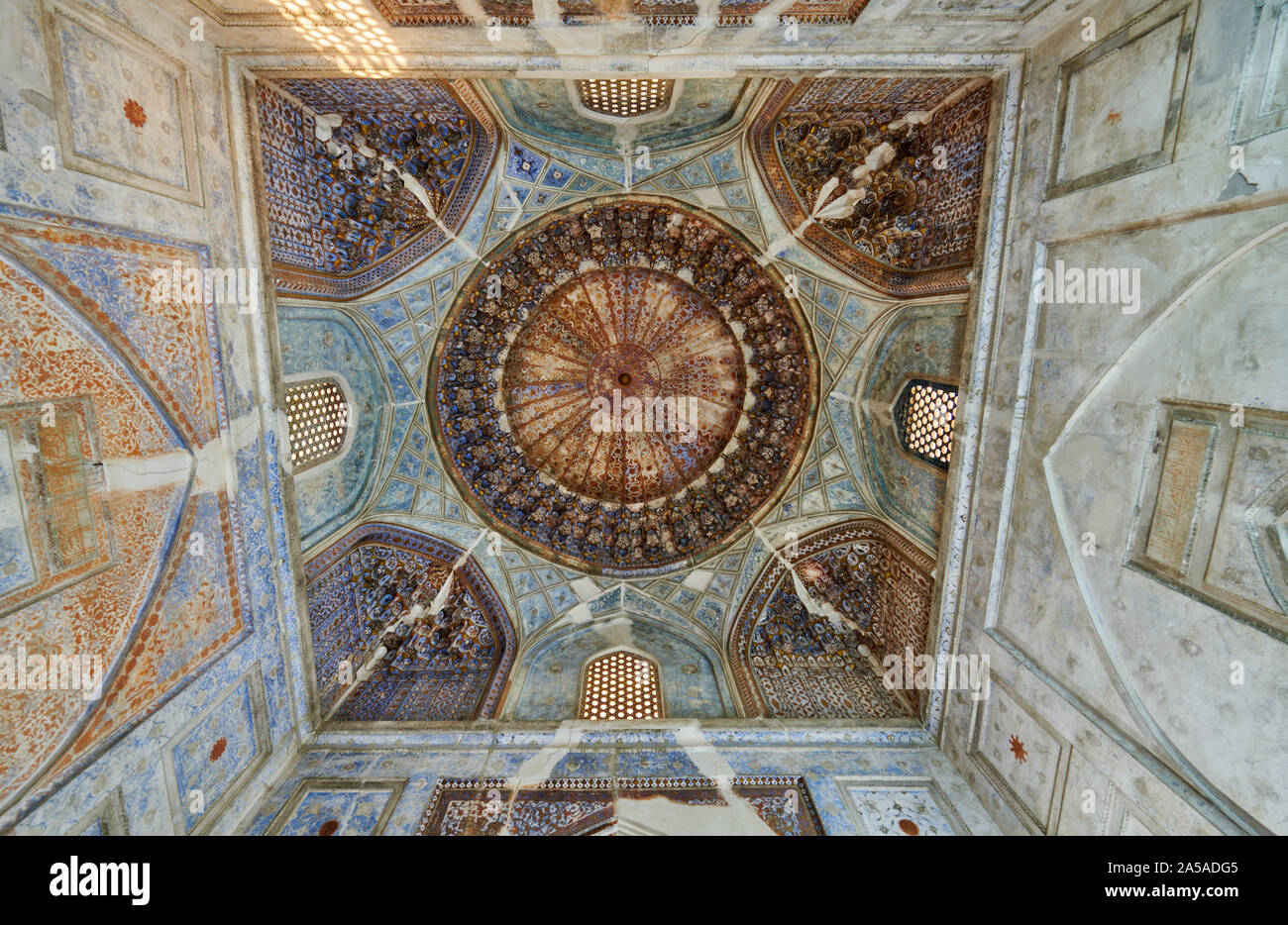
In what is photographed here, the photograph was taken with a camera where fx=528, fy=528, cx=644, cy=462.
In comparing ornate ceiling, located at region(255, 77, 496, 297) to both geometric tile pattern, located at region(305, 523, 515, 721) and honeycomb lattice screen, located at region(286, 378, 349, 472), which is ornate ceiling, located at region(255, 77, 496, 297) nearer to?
honeycomb lattice screen, located at region(286, 378, 349, 472)

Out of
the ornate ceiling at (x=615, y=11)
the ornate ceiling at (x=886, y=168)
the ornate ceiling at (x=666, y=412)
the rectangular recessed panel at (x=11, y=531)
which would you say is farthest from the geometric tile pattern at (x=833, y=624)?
the rectangular recessed panel at (x=11, y=531)

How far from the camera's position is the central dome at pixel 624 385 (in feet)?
34.6

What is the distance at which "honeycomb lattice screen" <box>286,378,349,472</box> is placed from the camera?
754 cm

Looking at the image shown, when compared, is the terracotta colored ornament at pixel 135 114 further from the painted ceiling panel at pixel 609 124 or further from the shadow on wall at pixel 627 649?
the shadow on wall at pixel 627 649

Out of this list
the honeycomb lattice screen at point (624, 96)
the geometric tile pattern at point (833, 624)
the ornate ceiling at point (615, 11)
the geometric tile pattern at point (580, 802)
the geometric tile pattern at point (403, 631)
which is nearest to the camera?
the ornate ceiling at point (615, 11)

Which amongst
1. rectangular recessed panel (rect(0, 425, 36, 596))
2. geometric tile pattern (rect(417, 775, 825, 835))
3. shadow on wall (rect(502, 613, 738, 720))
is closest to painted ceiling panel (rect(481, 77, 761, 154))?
rectangular recessed panel (rect(0, 425, 36, 596))

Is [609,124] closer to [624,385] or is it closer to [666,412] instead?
[624,385]

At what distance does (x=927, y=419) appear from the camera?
823 cm

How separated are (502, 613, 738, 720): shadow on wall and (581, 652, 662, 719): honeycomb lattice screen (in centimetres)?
16

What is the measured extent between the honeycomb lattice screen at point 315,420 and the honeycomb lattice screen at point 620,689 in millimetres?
5885

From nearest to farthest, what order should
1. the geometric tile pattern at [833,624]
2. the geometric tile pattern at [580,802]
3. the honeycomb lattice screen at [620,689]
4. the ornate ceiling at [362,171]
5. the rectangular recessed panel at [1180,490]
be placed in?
the rectangular recessed panel at [1180,490]
the ornate ceiling at [362,171]
the geometric tile pattern at [580,802]
the geometric tile pattern at [833,624]
the honeycomb lattice screen at [620,689]

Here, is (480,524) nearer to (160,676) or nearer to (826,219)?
(160,676)

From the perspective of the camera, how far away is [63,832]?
15.5ft

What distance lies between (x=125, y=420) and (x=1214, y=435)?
9.78m
